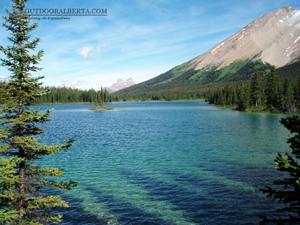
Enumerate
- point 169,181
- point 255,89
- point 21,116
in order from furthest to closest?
point 255,89 < point 169,181 < point 21,116

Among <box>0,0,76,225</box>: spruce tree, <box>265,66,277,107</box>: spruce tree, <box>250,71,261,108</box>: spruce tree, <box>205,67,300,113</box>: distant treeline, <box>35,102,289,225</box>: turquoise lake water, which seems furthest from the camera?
<box>250,71,261,108</box>: spruce tree

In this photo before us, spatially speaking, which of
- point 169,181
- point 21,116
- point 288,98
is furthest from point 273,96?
point 21,116

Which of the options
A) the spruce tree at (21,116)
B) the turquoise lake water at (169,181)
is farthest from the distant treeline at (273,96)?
the spruce tree at (21,116)

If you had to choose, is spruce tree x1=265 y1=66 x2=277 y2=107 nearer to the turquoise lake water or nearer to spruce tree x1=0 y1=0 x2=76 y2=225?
the turquoise lake water

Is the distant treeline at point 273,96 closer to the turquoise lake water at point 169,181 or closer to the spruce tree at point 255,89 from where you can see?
the spruce tree at point 255,89

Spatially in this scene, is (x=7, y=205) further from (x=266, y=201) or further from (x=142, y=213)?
(x=266, y=201)

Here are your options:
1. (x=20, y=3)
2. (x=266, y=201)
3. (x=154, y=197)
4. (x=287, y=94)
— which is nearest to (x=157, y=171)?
(x=154, y=197)

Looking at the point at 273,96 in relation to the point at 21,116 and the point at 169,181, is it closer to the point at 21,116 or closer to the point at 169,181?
the point at 169,181

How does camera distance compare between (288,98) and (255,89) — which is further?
(255,89)

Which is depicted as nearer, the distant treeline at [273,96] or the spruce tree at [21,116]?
the spruce tree at [21,116]

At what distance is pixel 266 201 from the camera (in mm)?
21594

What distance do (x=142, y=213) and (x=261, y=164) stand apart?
2031 centimetres

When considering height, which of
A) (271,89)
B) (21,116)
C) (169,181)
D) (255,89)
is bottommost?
(169,181)

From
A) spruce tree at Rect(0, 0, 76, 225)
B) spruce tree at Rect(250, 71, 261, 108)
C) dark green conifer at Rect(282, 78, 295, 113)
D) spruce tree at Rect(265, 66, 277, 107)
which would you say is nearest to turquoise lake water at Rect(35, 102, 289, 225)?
spruce tree at Rect(0, 0, 76, 225)
